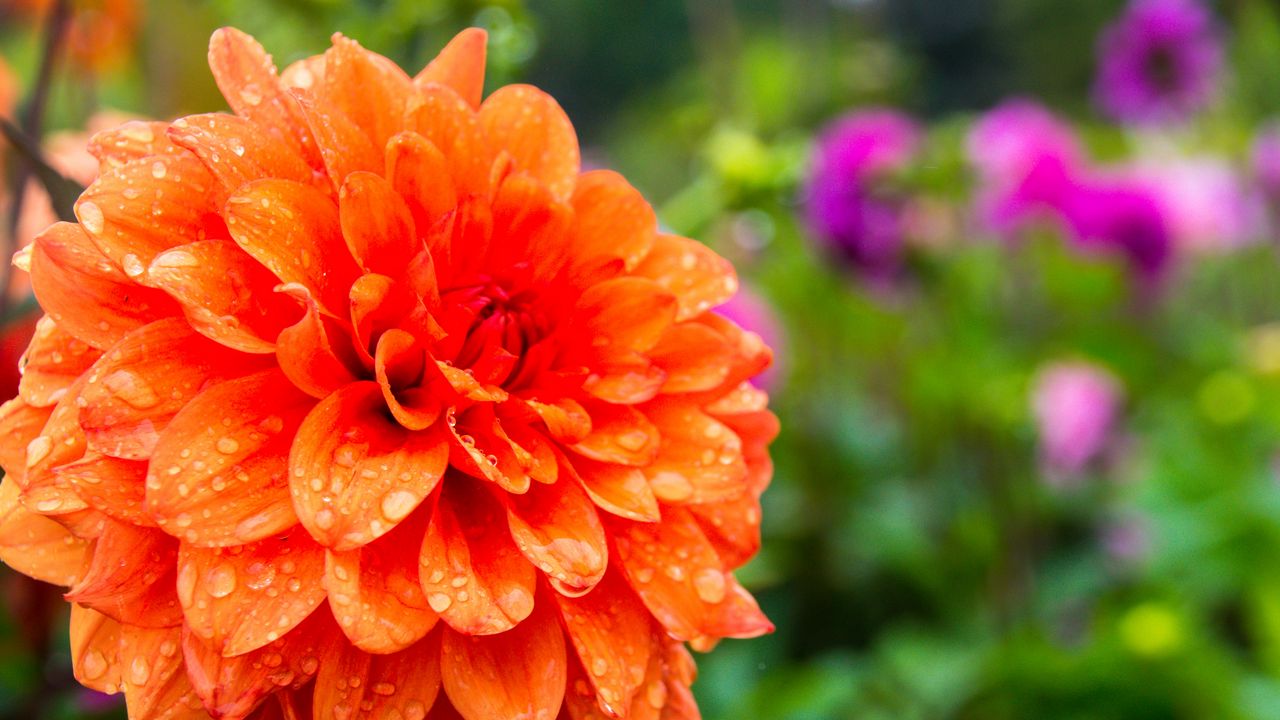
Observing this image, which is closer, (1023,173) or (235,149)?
(235,149)

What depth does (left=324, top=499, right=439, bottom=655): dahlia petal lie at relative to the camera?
0.39 m

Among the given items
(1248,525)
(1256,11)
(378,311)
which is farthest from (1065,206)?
(378,311)

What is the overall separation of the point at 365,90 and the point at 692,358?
21cm

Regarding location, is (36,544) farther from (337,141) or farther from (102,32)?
(102,32)

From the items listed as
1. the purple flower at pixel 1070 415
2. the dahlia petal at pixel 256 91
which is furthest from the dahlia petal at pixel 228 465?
the purple flower at pixel 1070 415

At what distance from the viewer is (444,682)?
16.9 inches

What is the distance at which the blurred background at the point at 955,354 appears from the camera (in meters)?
1.00

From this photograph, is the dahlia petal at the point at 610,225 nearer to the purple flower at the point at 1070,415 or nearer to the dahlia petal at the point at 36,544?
the dahlia petal at the point at 36,544

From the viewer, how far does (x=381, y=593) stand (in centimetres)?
42

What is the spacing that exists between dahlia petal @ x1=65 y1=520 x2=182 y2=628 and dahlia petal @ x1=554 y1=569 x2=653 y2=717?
16cm

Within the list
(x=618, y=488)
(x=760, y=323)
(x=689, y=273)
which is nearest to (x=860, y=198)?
(x=760, y=323)

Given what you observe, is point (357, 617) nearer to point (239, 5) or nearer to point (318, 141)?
point (318, 141)

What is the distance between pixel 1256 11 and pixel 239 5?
1.97 m

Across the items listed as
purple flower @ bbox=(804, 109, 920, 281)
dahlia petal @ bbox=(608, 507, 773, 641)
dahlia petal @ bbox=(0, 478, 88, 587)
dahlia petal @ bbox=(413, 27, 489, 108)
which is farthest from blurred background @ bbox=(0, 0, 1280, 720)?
dahlia petal @ bbox=(608, 507, 773, 641)
